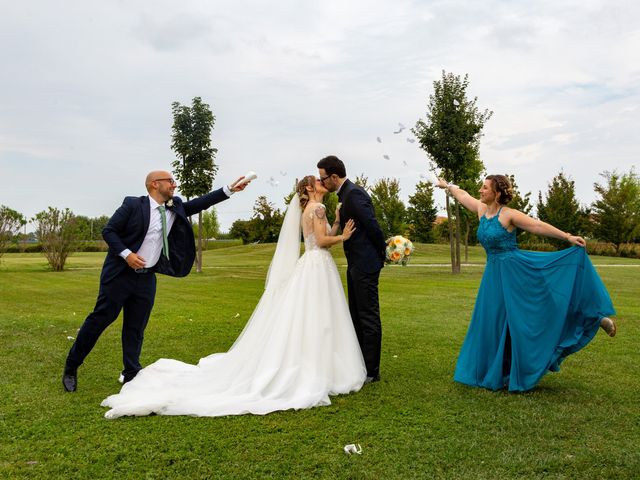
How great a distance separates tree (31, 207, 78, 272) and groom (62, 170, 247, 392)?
27.1m

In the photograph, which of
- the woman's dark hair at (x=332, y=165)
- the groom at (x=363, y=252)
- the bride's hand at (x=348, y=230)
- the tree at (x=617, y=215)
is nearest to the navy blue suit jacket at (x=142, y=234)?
the woman's dark hair at (x=332, y=165)

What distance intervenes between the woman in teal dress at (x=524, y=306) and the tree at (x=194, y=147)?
77.4ft

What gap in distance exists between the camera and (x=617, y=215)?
54344mm

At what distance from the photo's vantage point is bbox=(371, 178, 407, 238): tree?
51.7 m

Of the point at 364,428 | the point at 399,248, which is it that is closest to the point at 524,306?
the point at 364,428

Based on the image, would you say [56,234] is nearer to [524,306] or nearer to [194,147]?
[194,147]

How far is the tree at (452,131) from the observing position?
1083 inches

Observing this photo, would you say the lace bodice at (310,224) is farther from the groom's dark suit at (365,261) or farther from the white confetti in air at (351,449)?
the white confetti in air at (351,449)

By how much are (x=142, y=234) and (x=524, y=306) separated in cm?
443

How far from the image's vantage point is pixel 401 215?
52.9m

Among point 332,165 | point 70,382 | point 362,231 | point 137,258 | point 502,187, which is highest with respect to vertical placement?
point 332,165

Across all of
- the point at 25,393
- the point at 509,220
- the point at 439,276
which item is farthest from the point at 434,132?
the point at 25,393

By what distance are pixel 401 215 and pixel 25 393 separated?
47506mm

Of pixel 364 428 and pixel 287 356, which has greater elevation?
pixel 287 356
